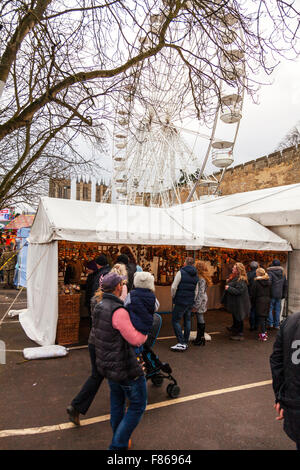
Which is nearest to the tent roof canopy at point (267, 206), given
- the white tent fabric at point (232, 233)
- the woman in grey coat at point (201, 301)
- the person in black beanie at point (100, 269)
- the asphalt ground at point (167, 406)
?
the white tent fabric at point (232, 233)

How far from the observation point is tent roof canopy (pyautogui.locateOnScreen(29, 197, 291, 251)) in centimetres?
520

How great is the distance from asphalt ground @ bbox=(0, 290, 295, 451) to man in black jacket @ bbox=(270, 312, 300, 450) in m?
1.00

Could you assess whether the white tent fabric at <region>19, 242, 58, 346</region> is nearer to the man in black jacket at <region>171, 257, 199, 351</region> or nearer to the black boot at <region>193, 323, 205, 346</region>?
the man in black jacket at <region>171, 257, 199, 351</region>

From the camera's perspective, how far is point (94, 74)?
402cm

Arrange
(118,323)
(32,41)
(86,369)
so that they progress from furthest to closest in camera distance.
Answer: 1. (86,369)
2. (32,41)
3. (118,323)

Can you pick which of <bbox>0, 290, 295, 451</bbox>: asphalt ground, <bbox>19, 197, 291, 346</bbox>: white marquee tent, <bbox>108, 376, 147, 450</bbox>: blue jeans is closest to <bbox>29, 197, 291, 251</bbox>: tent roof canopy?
<bbox>19, 197, 291, 346</bbox>: white marquee tent

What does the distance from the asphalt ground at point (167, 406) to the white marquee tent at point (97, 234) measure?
0.87 metres

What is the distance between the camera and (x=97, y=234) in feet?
17.1

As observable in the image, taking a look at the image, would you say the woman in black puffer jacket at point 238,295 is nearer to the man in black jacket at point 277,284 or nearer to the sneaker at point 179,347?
the man in black jacket at point 277,284

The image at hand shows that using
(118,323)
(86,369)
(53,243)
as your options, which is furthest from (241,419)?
(53,243)

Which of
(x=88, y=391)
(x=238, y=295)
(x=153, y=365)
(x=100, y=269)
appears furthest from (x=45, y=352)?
(x=238, y=295)

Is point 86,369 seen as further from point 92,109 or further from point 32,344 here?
point 92,109

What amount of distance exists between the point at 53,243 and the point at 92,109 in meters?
2.41

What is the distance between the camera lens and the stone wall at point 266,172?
1778 cm
